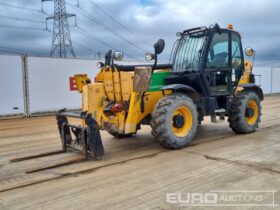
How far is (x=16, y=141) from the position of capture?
8.00 meters

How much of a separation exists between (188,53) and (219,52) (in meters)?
0.67

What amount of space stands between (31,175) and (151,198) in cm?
199

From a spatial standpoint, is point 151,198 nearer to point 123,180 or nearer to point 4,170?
Result: point 123,180

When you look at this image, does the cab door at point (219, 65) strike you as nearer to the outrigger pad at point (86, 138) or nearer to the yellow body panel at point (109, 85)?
the yellow body panel at point (109, 85)

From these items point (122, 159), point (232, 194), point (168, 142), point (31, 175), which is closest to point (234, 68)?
point (168, 142)

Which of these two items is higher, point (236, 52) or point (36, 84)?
point (236, 52)

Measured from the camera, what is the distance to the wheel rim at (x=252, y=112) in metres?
7.92

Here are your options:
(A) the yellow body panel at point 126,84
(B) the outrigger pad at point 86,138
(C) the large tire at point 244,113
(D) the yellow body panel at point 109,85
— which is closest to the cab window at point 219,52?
(C) the large tire at point 244,113

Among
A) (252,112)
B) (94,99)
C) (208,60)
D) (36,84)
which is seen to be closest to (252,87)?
(252,112)

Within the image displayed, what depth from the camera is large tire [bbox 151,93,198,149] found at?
6.03 metres

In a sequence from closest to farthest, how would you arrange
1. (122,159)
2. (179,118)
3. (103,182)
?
(103,182), (122,159), (179,118)

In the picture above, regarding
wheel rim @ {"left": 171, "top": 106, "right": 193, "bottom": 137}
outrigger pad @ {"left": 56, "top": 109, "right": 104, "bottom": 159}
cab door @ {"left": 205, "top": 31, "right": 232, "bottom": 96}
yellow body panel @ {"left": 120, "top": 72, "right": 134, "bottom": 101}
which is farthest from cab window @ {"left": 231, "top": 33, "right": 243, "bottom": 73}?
outrigger pad @ {"left": 56, "top": 109, "right": 104, "bottom": 159}

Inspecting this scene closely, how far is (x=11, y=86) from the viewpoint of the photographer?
13.4 metres

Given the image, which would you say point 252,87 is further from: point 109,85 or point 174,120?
point 109,85
